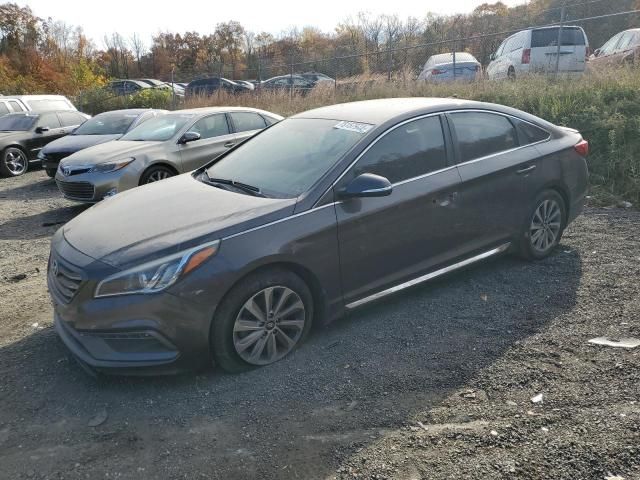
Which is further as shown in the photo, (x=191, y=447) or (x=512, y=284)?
(x=512, y=284)

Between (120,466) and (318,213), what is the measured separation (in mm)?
1915

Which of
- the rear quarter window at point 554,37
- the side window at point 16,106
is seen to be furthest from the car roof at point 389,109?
the side window at point 16,106

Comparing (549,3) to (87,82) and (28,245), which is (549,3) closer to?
(87,82)

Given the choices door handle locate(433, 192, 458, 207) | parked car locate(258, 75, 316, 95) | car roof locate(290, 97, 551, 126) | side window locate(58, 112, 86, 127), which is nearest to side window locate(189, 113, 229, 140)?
car roof locate(290, 97, 551, 126)

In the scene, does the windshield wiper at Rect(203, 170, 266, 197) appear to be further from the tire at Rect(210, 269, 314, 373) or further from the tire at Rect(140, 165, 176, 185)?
the tire at Rect(140, 165, 176, 185)

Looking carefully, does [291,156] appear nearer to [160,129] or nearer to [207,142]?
[207,142]

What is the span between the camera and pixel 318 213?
3.68 metres

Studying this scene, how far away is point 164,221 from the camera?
3.62 m

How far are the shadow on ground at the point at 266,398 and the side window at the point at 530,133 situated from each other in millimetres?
1492

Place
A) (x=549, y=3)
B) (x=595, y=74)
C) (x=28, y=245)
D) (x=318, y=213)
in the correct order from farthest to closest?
(x=549, y=3), (x=595, y=74), (x=28, y=245), (x=318, y=213)

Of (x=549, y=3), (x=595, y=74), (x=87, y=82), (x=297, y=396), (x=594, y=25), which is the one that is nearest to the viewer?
(x=297, y=396)

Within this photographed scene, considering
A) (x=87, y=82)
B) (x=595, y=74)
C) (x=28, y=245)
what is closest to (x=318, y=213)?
(x=28, y=245)

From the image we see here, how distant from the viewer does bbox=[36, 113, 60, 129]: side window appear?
1351 cm

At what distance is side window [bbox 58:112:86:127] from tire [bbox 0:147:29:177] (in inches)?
60.0
